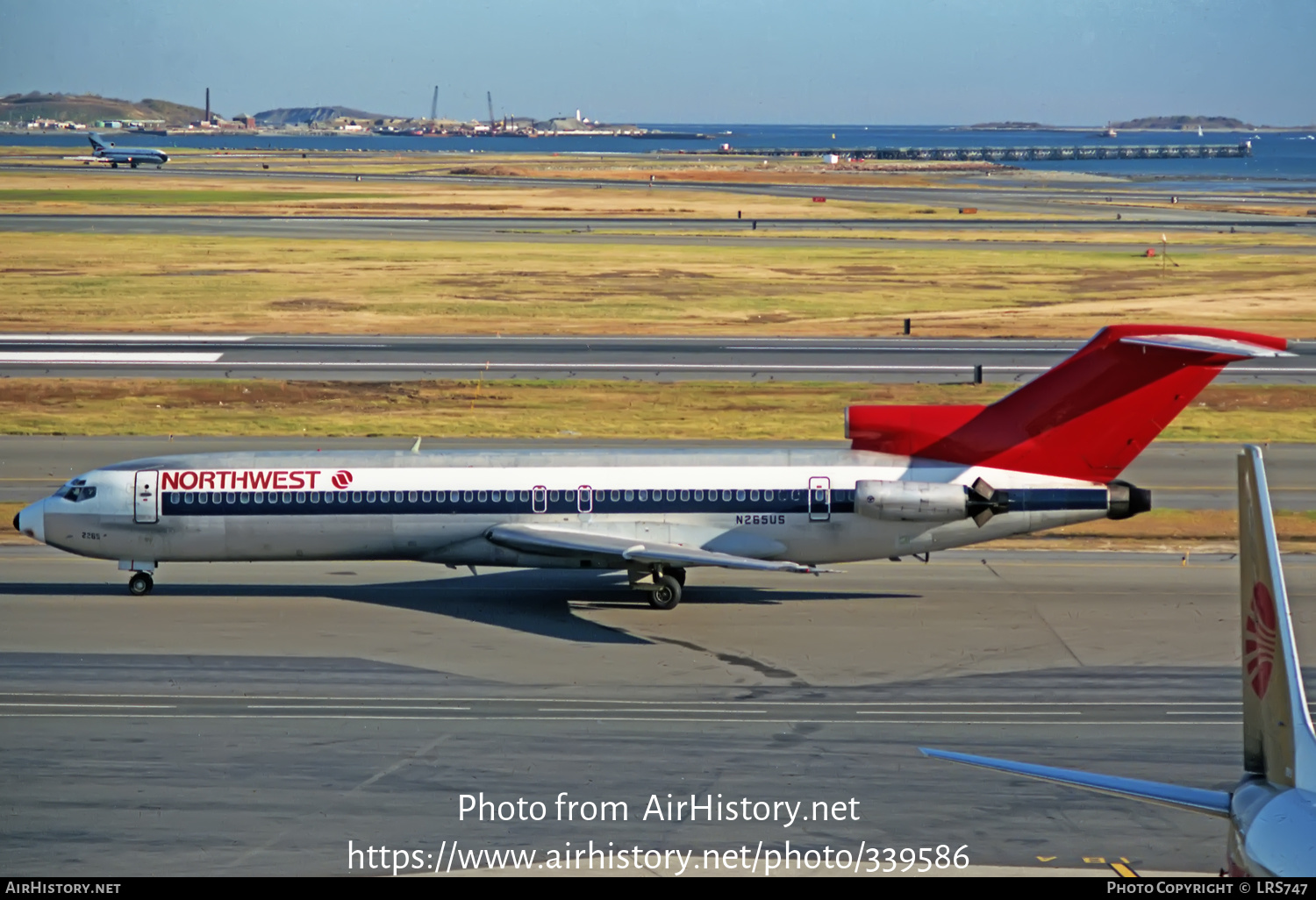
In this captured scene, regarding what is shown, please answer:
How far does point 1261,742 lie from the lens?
39.5 feet

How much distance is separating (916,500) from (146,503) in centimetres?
1742

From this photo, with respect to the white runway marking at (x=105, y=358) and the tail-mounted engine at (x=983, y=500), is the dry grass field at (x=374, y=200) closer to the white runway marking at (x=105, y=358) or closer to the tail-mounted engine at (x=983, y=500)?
the white runway marking at (x=105, y=358)

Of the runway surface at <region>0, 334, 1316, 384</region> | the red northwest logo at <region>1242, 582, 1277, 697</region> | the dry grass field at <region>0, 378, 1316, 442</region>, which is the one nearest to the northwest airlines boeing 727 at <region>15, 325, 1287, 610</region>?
the dry grass field at <region>0, 378, 1316, 442</region>

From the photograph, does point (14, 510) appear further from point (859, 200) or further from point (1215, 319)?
point (859, 200)

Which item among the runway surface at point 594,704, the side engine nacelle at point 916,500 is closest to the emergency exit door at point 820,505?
the side engine nacelle at point 916,500

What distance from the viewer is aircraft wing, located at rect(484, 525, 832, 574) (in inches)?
1188

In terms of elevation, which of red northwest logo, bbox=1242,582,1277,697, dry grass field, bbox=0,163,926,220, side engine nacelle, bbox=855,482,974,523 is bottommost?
side engine nacelle, bbox=855,482,974,523

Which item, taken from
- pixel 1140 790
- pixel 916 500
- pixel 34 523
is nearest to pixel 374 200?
pixel 34 523

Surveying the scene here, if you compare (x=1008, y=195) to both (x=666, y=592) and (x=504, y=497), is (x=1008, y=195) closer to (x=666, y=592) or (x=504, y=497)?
(x=666, y=592)

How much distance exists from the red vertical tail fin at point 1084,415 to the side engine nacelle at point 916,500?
873mm

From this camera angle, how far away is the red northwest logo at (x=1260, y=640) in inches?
464

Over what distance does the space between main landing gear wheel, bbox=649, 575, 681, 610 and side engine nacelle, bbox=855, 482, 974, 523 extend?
4560 millimetres

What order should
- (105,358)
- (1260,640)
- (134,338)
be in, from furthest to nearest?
1. (134,338)
2. (105,358)
3. (1260,640)

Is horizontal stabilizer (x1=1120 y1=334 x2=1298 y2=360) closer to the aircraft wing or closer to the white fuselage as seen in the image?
the white fuselage
